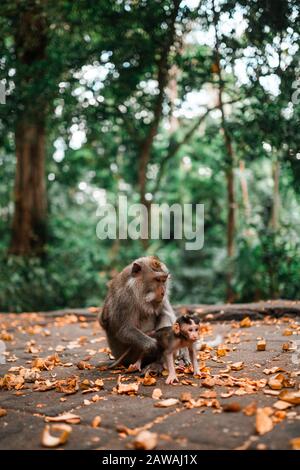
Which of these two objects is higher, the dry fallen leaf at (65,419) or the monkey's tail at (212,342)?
the dry fallen leaf at (65,419)

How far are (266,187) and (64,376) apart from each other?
8.98m

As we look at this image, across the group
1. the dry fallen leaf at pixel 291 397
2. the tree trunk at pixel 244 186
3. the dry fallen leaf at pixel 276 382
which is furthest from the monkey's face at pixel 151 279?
the tree trunk at pixel 244 186

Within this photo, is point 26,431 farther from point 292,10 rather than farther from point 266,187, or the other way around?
point 266,187

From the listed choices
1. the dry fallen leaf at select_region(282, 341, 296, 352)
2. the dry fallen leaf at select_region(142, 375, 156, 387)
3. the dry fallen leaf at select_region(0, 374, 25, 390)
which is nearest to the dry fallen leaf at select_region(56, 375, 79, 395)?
the dry fallen leaf at select_region(0, 374, 25, 390)

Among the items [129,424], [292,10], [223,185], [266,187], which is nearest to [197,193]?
[223,185]

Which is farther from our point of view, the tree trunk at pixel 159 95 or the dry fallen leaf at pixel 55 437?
the tree trunk at pixel 159 95

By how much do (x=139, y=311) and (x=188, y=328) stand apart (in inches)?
26.9

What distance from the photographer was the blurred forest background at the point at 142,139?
595cm

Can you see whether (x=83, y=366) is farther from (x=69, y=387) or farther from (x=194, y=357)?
(x=194, y=357)

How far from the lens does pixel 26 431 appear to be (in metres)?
2.98

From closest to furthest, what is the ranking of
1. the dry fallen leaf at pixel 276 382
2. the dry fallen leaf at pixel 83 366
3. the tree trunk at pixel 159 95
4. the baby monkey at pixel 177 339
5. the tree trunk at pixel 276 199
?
1. the dry fallen leaf at pixel 276 382
2. the baby monkey at pixel 177 339
3. the dry fallen leaf at pixel 83 366
4. the tree trunk at pixel 159 95
5. the tree trunk at pixel 276 199

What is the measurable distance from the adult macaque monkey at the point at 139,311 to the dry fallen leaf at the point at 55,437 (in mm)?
1472

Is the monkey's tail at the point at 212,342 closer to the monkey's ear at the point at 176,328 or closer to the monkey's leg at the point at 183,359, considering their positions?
the monkey's leg at the point at 183,359

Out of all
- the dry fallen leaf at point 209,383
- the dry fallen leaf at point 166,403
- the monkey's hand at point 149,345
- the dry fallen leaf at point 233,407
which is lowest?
the dry fallen leaf at point 166,403
